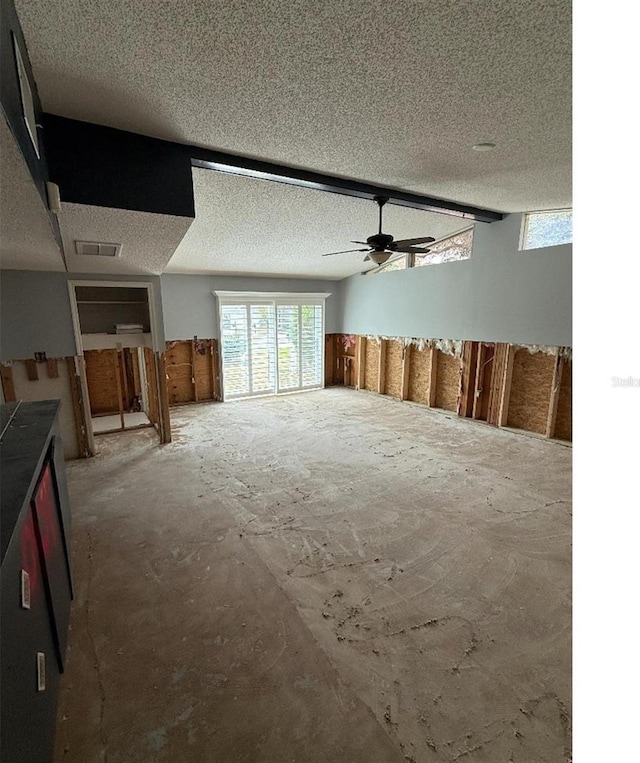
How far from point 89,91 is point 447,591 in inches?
143

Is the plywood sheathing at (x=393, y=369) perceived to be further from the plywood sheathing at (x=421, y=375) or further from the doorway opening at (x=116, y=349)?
the doorway opening at (x=116, y=349)

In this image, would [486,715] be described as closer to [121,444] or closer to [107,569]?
[107,569]

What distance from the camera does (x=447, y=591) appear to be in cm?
239

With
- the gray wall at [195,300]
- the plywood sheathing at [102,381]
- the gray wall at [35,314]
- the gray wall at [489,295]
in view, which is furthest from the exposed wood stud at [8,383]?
the gray wall at [489,295]

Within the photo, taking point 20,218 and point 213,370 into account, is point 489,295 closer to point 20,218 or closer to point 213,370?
point 213,370

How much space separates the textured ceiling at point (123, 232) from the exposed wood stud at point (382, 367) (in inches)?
193

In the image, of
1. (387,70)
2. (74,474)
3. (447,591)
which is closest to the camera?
(387,70)

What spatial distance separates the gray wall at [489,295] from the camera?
4.84 m

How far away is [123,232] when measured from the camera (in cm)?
297

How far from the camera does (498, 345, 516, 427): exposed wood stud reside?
5570 mm

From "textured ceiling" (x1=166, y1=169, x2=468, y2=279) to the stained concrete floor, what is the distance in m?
2.95

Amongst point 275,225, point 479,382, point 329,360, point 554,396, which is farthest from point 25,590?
point 329,360

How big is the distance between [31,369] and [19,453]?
3.20m
